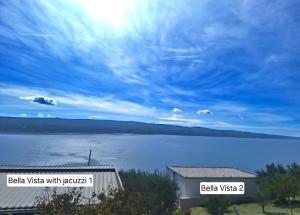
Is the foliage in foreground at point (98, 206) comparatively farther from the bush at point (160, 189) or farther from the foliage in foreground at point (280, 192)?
the foliage in foreground at point (280, 192)

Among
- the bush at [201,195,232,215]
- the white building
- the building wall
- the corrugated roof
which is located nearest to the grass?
the white building

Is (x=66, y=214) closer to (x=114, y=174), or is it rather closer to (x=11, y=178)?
(x=11, y=178)

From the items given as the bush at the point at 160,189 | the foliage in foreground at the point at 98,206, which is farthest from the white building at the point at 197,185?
the foliage in foreground at the point at 98,206

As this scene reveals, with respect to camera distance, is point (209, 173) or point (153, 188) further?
point (209, 173)

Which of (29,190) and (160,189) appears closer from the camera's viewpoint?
(29,190)

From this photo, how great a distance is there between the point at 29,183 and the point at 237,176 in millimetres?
24931

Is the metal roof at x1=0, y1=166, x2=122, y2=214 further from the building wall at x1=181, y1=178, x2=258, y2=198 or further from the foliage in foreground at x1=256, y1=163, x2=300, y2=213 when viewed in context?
the building wall at x1=181, y1=178, x2=258, y2=198

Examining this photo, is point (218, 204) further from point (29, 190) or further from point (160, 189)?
point (29, 190)

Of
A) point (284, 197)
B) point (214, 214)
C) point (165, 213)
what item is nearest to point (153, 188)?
point (165, 213)

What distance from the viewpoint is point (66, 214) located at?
7.30 m

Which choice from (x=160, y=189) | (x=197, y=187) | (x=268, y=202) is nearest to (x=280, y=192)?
(x=268, y=202)

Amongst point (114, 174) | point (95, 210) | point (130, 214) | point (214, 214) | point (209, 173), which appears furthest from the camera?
point (209, 173)

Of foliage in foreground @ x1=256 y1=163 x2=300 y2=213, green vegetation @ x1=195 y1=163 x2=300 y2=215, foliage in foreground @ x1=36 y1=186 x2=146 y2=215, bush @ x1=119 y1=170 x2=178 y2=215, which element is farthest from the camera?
foliage in foreground @ x1=256 y1=163 x2=300 y2=213

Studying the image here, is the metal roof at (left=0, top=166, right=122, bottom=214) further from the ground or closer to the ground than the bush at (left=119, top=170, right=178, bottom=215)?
further from the ground
